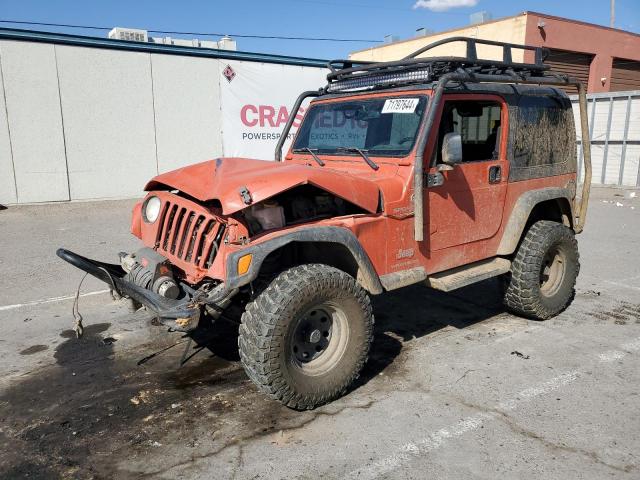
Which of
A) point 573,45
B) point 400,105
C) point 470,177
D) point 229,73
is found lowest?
point 470,177

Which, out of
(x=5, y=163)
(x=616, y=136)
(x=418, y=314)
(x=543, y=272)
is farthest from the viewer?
(x=616, y=136)

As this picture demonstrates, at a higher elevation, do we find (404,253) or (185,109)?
(185,109)

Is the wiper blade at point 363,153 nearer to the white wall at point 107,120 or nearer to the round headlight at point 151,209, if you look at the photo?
the round headlight at point 151,209

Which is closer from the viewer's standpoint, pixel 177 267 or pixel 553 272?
pixel 177 267

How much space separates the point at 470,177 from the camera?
4414mm

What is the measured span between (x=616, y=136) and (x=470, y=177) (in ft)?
44.2

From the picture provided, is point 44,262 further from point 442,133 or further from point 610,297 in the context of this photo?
point 610,297

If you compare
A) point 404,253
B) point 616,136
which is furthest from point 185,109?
point 616,136

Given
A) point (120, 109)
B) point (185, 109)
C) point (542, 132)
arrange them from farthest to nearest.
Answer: point (185, 109), point (120, 109), point (542, 132)

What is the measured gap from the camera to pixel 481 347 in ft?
15.0

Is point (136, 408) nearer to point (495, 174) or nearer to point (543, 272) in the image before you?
point (495, 174)

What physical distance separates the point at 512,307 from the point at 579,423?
186 cm

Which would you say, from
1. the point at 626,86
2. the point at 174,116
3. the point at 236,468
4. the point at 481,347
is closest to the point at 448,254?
the point at 481,347

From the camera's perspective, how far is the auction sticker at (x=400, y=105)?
4184 mm
